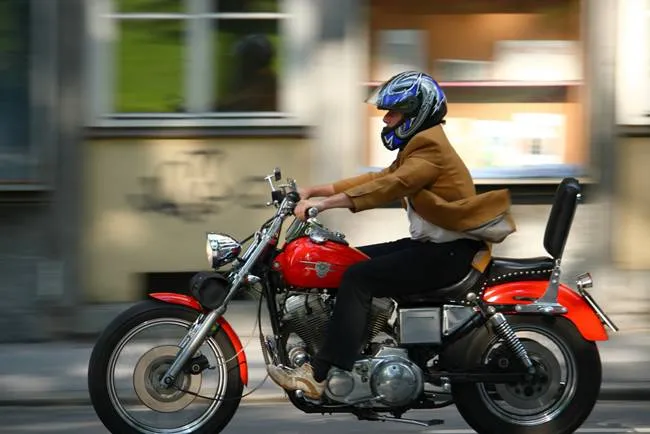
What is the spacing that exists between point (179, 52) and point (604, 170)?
3.31 metres

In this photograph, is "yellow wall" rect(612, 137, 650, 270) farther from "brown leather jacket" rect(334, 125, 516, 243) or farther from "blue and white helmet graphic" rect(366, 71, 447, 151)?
"blue and white helmet graphic" rect(366, 71, 447, 151)

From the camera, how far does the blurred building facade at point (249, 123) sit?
30.7ft

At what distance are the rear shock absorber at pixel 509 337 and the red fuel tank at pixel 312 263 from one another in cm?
74

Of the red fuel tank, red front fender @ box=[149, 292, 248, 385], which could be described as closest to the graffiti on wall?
red front fender @ box=[149, 292, 248, 385]

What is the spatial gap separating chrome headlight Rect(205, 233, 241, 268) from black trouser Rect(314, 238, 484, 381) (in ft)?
1.73

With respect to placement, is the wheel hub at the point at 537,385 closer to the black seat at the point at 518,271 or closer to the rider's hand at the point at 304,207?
the black seat at the point at 518,271

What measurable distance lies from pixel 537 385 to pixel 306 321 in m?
1.16

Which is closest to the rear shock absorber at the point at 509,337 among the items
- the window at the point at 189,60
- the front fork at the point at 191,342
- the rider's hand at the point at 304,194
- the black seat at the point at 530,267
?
the black seat at the point at 530,267

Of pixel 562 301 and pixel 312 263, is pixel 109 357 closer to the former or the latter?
pixel 312 263

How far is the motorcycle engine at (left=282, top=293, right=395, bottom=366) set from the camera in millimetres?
5910

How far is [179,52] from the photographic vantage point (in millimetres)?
9602

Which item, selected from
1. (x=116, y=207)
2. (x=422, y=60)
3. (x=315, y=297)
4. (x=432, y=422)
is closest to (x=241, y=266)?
(x=315, y=297)

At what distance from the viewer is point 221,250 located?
19.3 feet

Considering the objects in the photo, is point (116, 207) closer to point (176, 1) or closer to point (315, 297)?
point (176, 1)
